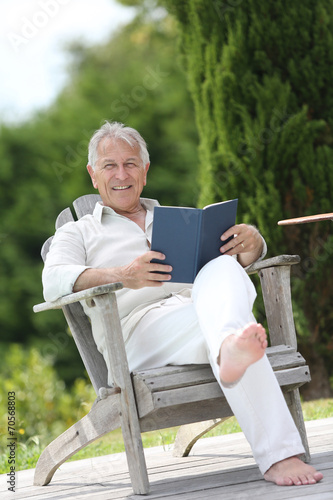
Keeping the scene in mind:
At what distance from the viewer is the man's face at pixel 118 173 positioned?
2.67m

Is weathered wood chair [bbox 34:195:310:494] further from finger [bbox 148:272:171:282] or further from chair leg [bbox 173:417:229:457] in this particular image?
chair leg [bbox 173:417:229:457]

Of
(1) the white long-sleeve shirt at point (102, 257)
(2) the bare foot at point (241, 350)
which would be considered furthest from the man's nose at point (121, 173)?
(2) the bare foot at point (241, 350)

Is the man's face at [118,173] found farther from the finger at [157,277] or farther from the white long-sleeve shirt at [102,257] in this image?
the finger at [157,277]

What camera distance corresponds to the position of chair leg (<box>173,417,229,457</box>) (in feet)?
8.79

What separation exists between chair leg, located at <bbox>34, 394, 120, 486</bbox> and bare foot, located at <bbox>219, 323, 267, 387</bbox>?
17.6 inches

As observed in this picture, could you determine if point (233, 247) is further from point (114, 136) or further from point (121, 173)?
point (114, 136)

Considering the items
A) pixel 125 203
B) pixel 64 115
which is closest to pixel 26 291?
pixel 64 115

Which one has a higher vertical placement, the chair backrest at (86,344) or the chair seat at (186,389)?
the chair backrest at (86,344)

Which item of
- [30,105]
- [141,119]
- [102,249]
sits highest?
[30,105]

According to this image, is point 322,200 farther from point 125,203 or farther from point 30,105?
point 30,105

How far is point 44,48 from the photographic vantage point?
48.2 ft

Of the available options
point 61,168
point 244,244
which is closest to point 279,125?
point 244,244

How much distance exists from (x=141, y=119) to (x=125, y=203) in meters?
7.16

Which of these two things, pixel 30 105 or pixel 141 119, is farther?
pixel 30 105
